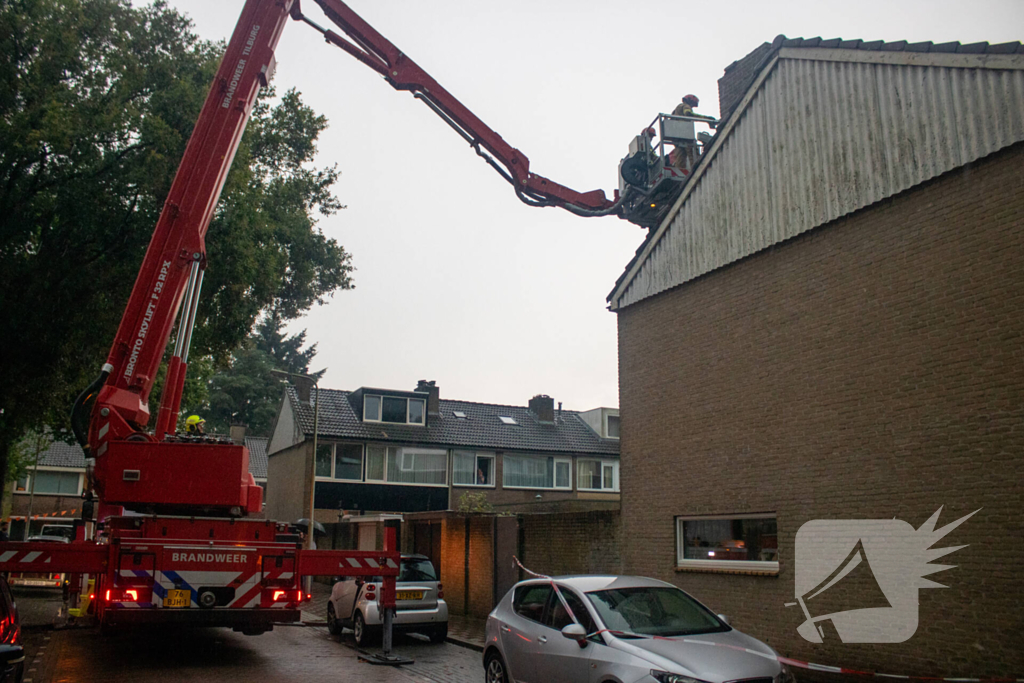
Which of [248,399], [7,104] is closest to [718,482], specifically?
[7,104]

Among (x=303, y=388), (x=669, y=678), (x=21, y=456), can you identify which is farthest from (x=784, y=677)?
(x=21, y=456)

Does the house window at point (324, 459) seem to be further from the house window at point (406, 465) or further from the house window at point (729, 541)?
the house window at point (729, 541)

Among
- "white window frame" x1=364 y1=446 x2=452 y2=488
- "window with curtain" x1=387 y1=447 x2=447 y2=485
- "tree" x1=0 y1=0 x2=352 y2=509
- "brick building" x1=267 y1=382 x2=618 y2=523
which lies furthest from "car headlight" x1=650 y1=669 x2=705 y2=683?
"window with curtain" x1=387 y1=447 x2=447 y2=485

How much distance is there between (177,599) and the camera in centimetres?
980

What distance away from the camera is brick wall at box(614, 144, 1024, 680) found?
865 cm

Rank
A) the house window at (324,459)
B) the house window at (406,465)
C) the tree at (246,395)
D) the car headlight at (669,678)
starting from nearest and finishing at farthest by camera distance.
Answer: the car headlight at (669,678) < the house window at (324,459) < the house window at (406,465) < the tree at (246,395)

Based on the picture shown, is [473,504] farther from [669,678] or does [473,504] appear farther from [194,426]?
[669,678]

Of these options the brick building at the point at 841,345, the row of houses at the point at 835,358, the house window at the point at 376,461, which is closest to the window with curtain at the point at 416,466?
the house window at the point at 376,461

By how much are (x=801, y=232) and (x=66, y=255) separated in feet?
45.0

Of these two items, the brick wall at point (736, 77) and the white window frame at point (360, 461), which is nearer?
the brick wall at point (736, 77)

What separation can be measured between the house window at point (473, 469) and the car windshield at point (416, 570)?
22.6 meters

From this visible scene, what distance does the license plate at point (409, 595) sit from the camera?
45.4ft

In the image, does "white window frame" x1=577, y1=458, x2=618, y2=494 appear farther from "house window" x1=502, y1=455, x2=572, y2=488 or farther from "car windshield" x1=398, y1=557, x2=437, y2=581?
"car windshield" x1=398, y1=557, x2=437, y2=581

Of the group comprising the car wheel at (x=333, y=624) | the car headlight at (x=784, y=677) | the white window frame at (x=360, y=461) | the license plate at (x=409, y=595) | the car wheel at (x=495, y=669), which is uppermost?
the white window frame at (x=360, y=461)
